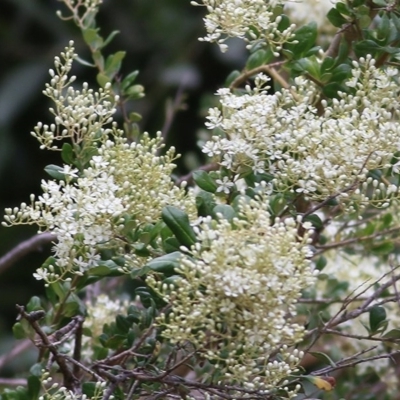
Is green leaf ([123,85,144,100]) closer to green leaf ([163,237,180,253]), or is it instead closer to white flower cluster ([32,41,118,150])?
white flower cluster ([32,41,118,150])

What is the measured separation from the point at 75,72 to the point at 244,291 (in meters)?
2.29

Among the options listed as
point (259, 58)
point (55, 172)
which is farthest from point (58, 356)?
point (259, 58)

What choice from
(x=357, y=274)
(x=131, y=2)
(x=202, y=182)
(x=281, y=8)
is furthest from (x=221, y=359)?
(x=131, y=2)

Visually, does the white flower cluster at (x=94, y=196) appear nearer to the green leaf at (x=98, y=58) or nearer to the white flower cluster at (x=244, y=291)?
the white flower cluster at (x=244, y=291)

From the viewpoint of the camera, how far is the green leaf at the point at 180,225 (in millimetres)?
729

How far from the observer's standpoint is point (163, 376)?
745 mm

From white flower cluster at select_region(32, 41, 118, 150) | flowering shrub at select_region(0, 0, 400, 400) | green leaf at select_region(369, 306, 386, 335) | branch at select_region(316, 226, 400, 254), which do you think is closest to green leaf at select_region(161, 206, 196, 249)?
flowering shrub at select_region(0, 0, 400, 400)

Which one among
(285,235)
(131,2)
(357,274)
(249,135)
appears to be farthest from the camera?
(131,2)

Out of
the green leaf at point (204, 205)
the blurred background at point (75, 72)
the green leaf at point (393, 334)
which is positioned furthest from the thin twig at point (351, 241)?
the blurred background at point (75, 72)

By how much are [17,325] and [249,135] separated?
31 centimetres

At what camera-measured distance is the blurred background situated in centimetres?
269

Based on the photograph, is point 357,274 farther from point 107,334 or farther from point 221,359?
point 221,359

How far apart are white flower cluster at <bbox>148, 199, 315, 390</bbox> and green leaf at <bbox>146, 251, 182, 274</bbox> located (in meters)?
0.02

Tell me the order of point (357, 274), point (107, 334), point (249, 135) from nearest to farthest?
1. point (249, 135)
2. point (107, 334)
3. point (357, 274)
